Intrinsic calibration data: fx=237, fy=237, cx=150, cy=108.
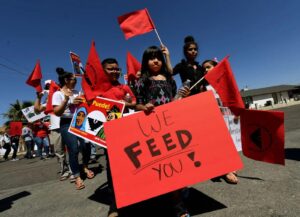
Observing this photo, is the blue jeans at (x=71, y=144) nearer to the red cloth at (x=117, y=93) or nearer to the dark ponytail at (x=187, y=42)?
the red cloth at (x=117, y=93)

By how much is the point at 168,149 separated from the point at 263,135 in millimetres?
1097

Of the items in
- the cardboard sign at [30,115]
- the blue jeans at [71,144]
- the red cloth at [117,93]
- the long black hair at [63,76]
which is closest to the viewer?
the red cloth at [117,93]

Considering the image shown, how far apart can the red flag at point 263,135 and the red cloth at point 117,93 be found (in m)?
1.32

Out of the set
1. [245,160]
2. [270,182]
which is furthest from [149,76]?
[245,160]

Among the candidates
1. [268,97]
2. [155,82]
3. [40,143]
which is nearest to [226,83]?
[155,82]

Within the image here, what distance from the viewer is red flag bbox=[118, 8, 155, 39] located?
128 inches

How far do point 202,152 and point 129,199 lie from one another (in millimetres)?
738

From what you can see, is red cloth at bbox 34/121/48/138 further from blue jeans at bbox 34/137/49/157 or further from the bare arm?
the bare arm

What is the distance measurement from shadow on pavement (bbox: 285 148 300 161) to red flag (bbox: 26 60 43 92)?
4.52m

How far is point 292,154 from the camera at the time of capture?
12.6ft

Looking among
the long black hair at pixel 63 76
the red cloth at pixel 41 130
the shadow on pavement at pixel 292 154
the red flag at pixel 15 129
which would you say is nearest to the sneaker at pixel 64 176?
the long black hair at pixel 63 76

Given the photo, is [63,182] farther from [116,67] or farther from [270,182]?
[270,182]

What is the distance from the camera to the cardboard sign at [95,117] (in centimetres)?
262

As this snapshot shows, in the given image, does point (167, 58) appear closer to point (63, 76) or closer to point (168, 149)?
point (168, 149)
